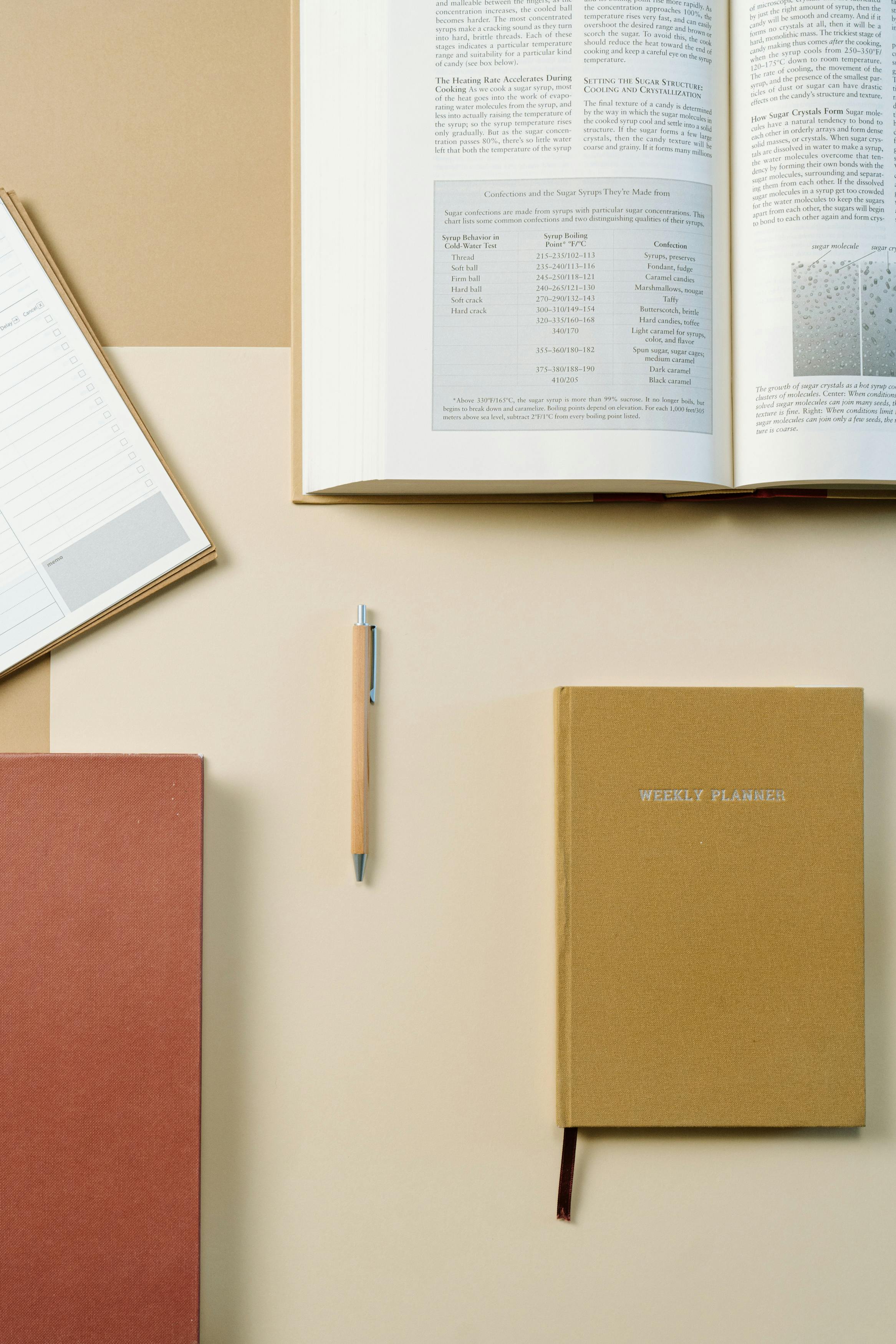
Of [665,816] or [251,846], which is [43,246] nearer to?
[251,846]

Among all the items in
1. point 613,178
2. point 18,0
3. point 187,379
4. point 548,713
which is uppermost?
point 18,0

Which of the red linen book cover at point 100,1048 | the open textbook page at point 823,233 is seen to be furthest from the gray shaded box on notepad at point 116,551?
the open textbook page at point 823,233

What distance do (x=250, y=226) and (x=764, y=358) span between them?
0.33 metres

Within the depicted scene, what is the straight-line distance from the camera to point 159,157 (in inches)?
23.2

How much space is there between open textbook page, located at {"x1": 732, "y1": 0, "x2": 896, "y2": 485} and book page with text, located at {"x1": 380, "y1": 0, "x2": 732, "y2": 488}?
3 centimetres

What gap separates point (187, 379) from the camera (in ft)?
1.93

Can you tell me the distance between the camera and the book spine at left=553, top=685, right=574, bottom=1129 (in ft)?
1.84

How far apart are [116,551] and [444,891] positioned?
11.4 inches

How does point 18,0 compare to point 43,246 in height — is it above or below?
above

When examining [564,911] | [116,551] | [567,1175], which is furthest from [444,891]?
[116,551]

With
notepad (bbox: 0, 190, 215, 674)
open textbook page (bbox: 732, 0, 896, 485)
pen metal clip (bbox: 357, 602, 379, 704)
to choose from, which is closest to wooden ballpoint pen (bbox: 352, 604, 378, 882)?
pen metal clip (bbox: 357, 602, 379, 704)

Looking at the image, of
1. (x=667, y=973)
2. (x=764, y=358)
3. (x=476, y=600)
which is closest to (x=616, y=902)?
(x=667, y=973)

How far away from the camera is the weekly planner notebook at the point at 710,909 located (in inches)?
22.0

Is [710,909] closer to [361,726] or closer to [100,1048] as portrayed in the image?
[361,726]
